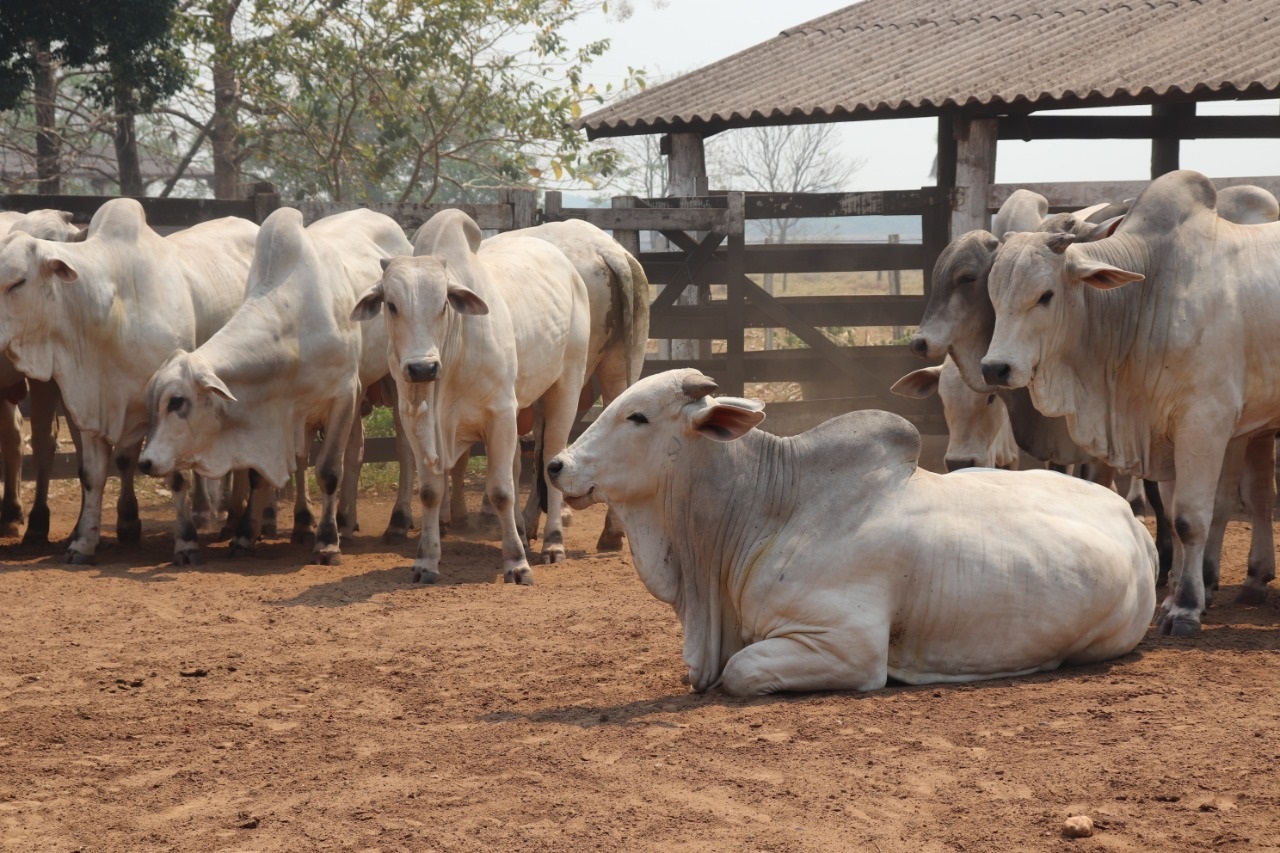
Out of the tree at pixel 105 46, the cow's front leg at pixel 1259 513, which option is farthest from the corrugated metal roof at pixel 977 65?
the cow's front leg at pixel 1259 513

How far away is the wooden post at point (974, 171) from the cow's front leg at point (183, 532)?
5678 mm

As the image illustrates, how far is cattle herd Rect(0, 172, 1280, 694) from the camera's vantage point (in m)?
4.80

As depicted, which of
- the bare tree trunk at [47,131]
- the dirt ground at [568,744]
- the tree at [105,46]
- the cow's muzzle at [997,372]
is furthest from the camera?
the bare tree trunk at [47,131]

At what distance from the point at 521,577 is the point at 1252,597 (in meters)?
3.27

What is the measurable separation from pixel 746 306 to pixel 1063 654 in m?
6.61

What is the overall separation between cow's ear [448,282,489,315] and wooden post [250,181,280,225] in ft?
11.6

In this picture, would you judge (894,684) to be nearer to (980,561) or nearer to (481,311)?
(980,561)

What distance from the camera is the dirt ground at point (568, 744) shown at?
3623 millimetres

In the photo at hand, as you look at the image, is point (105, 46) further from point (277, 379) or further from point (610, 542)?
point (610, 542)

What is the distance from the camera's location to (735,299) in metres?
11.2

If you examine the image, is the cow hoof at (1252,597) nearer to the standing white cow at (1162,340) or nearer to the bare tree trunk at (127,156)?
the standing white cow at (1162,340)

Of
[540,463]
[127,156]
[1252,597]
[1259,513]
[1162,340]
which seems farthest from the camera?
[127,156]

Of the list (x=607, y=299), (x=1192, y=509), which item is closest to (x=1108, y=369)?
(x=1192, y=509)

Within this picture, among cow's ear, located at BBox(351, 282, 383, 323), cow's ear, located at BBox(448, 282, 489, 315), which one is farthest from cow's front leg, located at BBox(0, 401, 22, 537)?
cow's ear, located at BBox(448, 282, 489, 315)
